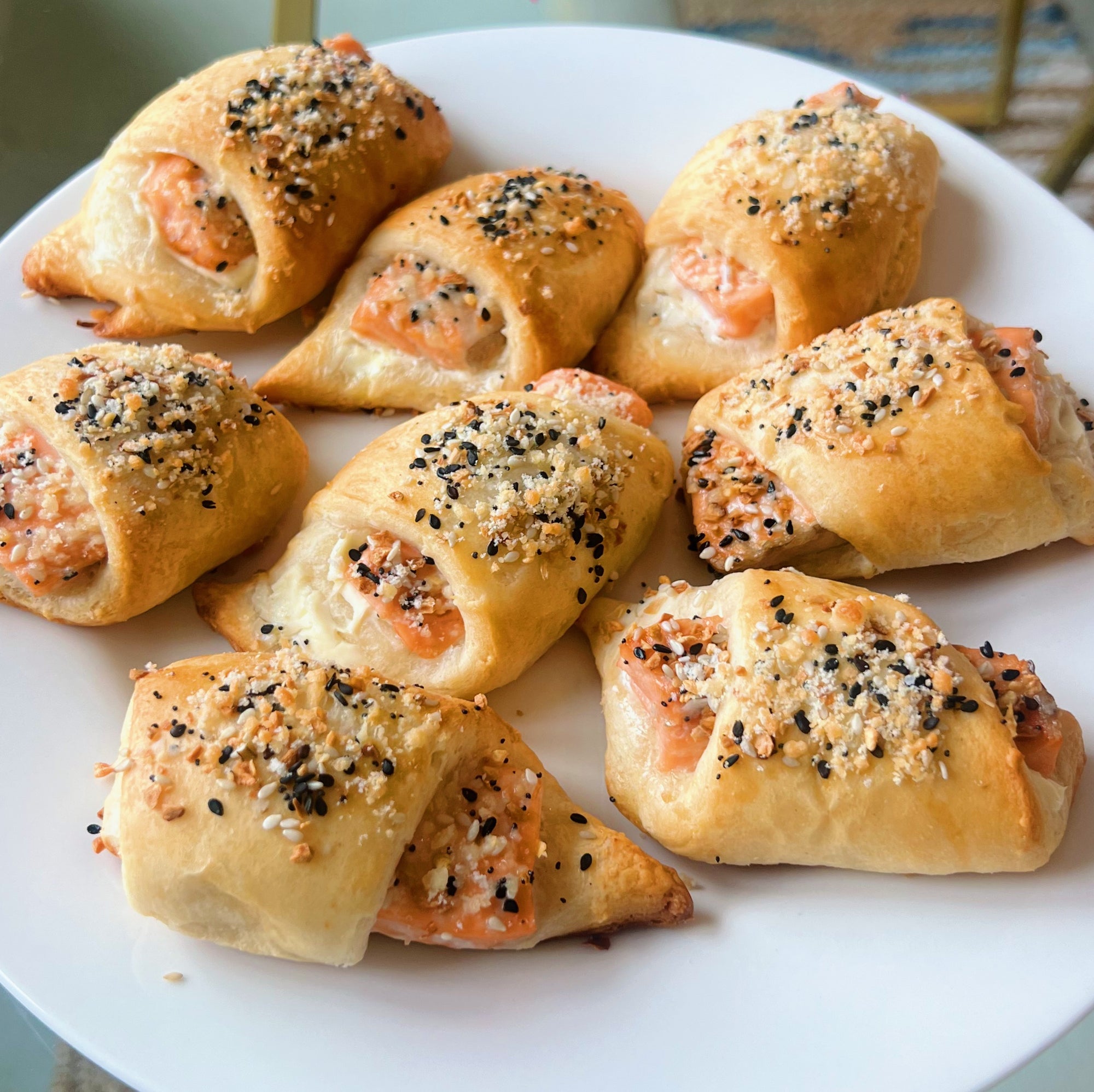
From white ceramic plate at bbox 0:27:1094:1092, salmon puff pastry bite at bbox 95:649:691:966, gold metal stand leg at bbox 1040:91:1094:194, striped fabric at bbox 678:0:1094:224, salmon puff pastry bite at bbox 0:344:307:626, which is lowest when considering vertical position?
white ceramic plate at bbox 0:27:1094:1092

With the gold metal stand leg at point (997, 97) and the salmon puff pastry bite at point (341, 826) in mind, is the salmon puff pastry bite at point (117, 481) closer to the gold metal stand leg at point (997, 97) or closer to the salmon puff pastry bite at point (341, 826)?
the salmon puff pastry bite at point (341, 826)

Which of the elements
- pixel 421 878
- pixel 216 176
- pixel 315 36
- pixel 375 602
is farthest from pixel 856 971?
pixel 315 36

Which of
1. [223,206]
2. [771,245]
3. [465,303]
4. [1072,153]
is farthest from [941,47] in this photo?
[223,206]

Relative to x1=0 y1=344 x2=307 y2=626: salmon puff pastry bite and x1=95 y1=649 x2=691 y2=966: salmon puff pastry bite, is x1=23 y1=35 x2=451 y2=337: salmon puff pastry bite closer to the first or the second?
x1=0 y1=344 x2=307 y2=626: salmon puff pastry bite

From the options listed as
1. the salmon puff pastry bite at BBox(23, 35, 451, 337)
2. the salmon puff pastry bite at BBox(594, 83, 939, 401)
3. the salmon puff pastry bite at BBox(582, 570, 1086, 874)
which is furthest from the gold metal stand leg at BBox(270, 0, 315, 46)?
the salmon puff pastry bite at BBox(582, 570, 1086, 874)

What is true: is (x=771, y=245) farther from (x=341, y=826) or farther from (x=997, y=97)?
(x=997, y=97)

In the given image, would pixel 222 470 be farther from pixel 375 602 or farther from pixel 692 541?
pixel 692 541

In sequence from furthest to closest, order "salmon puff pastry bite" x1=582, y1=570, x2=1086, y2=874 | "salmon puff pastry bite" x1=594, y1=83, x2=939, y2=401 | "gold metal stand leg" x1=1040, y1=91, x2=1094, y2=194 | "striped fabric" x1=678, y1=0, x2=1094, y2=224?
"striped fabric" x1=678, y1=0, x2=1094, y2=224
"gold metal stand leg" x1=1040, y1=91, x2=1094, y2=194
"salmon puff pastry bite" x1=594, y1=83, x2=939, y2=401
"salmon puff pastry bite" x1=582, y1=570, x2=1086, y2=874
